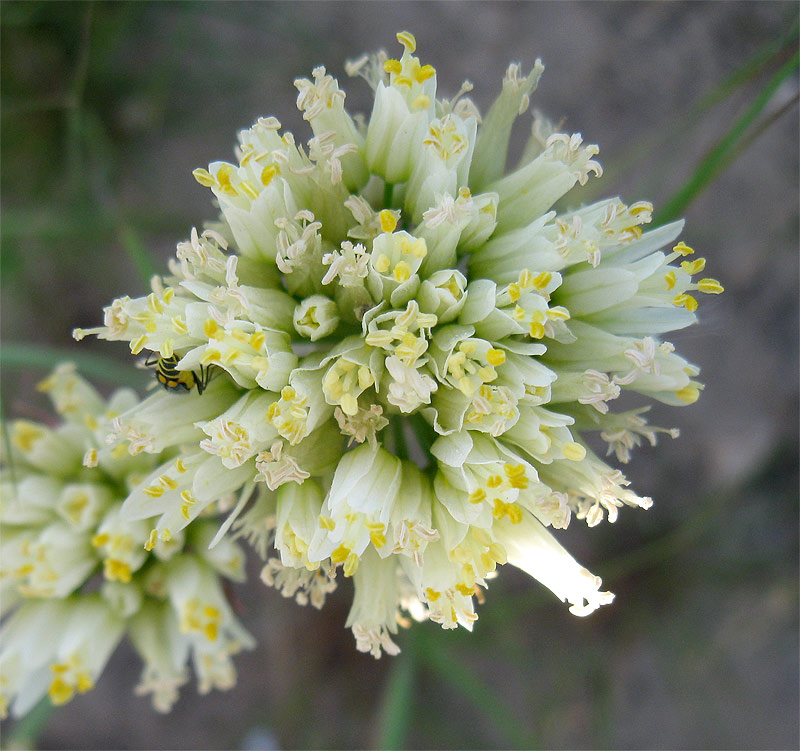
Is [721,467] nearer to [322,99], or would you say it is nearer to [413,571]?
[413,571]

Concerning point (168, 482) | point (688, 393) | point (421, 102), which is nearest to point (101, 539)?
point (168, 482)

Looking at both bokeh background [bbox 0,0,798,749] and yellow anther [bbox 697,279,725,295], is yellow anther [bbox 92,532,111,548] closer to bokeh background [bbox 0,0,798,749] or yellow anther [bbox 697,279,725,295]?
bokeh background [bbox 0,0,798,749]

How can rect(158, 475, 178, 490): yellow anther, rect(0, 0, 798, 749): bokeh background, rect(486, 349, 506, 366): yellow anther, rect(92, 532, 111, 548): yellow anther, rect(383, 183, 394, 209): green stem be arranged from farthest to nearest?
rect(0, 0, 798, 749): bokeh background
rect(92, 532, 111, 548): yellow anther
rect(383, 183, 394, 209): green stem
rect(158, 475, 178, 490): yellow anther
rect(486, 349, 506, 366): yellow anther

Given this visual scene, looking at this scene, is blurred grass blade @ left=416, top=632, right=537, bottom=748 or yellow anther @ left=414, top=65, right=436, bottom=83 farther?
blurred grass blade @ left=416, top=632, right=537, bottom=748

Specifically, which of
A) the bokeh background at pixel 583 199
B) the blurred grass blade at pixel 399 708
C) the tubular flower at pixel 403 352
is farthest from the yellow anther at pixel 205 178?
the blurred grass blade at pixel 399 708

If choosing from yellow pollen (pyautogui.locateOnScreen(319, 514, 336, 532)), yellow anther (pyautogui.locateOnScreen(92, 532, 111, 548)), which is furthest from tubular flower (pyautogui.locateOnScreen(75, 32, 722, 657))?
yellow anther (pyautogui.locateOnScreen(92, 532, 111, 548))

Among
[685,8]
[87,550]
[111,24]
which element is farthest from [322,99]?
[685,8]
